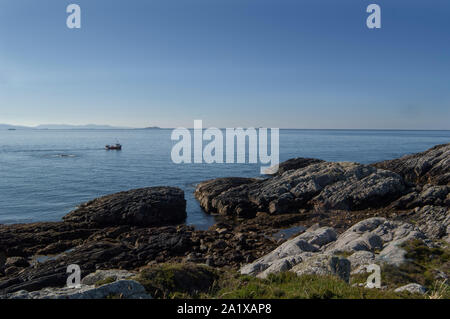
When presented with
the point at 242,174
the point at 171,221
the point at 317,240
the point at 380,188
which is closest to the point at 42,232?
the point at 171,221

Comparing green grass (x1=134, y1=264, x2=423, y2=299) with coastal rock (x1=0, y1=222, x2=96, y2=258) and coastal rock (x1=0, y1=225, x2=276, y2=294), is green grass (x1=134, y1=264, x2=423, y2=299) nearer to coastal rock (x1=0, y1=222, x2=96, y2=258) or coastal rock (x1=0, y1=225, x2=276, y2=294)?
coastal rock (x1=0, y1=225, x2=276, y2=294)

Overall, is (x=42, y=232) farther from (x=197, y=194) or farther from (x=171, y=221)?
(x=197, y=194)

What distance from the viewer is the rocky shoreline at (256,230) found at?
46.4 ft

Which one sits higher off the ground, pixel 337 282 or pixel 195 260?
pixel 337 282

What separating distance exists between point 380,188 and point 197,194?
23287 millimetres

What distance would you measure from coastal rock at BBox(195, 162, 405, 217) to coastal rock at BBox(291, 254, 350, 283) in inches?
846

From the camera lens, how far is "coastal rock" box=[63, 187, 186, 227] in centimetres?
2984

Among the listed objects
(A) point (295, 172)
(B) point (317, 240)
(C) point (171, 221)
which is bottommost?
(C) point (171, 221)

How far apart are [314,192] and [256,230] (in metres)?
10.1

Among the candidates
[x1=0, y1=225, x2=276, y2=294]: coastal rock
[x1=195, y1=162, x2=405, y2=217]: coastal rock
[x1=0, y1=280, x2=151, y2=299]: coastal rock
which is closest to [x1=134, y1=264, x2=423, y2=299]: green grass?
[x1=0, y1=280, x2=151, y2=299]: coastal rock

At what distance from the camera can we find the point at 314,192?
3388 cm

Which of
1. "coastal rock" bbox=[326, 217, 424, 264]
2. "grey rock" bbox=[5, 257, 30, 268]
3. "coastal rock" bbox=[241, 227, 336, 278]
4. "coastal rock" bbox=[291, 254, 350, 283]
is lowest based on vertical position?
"grey rock" bbox=[5, 257, 30, 268]

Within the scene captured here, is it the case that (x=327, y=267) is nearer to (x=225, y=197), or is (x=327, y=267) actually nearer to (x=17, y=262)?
(x=17, y=262)

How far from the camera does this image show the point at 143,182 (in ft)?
165
